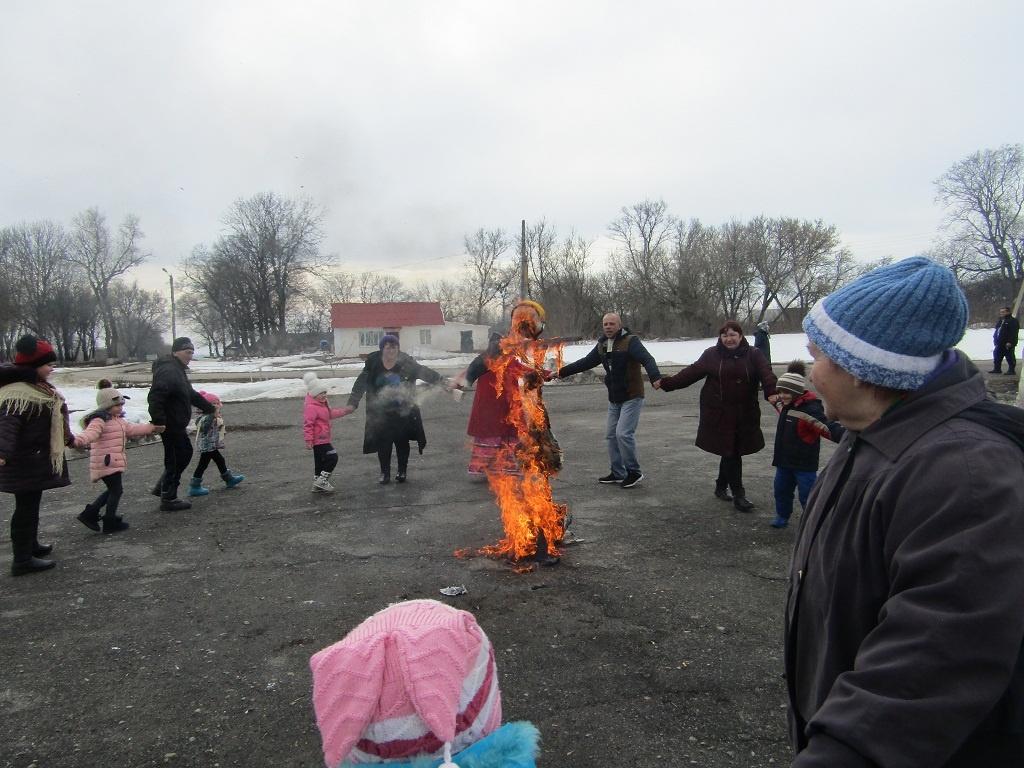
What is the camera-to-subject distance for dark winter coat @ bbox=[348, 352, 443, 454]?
325 inches

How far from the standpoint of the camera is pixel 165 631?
4.42 meters

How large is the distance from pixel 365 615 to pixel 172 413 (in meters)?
4.15

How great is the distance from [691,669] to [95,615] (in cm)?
422

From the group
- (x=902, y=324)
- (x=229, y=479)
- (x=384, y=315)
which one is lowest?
(x=229, y=479)

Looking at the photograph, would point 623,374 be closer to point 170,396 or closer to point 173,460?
point 170,396

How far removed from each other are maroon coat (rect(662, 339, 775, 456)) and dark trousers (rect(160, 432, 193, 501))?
550 centimetres

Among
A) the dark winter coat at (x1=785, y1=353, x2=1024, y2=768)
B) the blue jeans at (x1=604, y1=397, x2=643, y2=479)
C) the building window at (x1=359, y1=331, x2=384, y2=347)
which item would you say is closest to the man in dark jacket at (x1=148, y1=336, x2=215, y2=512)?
the blue jeans at (x1=604, y1=397, x2=643, y2=479)

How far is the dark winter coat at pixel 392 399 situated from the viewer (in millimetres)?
8250

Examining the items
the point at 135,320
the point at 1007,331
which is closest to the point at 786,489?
the point at 1007,331

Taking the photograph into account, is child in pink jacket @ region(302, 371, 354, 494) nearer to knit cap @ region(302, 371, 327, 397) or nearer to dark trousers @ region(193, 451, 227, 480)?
knit cap @ region(302, 371, 327, 397)

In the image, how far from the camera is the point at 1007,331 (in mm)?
17266

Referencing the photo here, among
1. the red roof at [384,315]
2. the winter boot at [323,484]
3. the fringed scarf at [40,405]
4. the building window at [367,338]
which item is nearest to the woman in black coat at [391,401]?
the winter boot at [323,484]

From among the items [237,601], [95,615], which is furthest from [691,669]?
[95,615]

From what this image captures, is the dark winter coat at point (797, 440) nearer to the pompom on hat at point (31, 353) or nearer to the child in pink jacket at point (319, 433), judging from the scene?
the child in pink jacket at point (319, 433)
